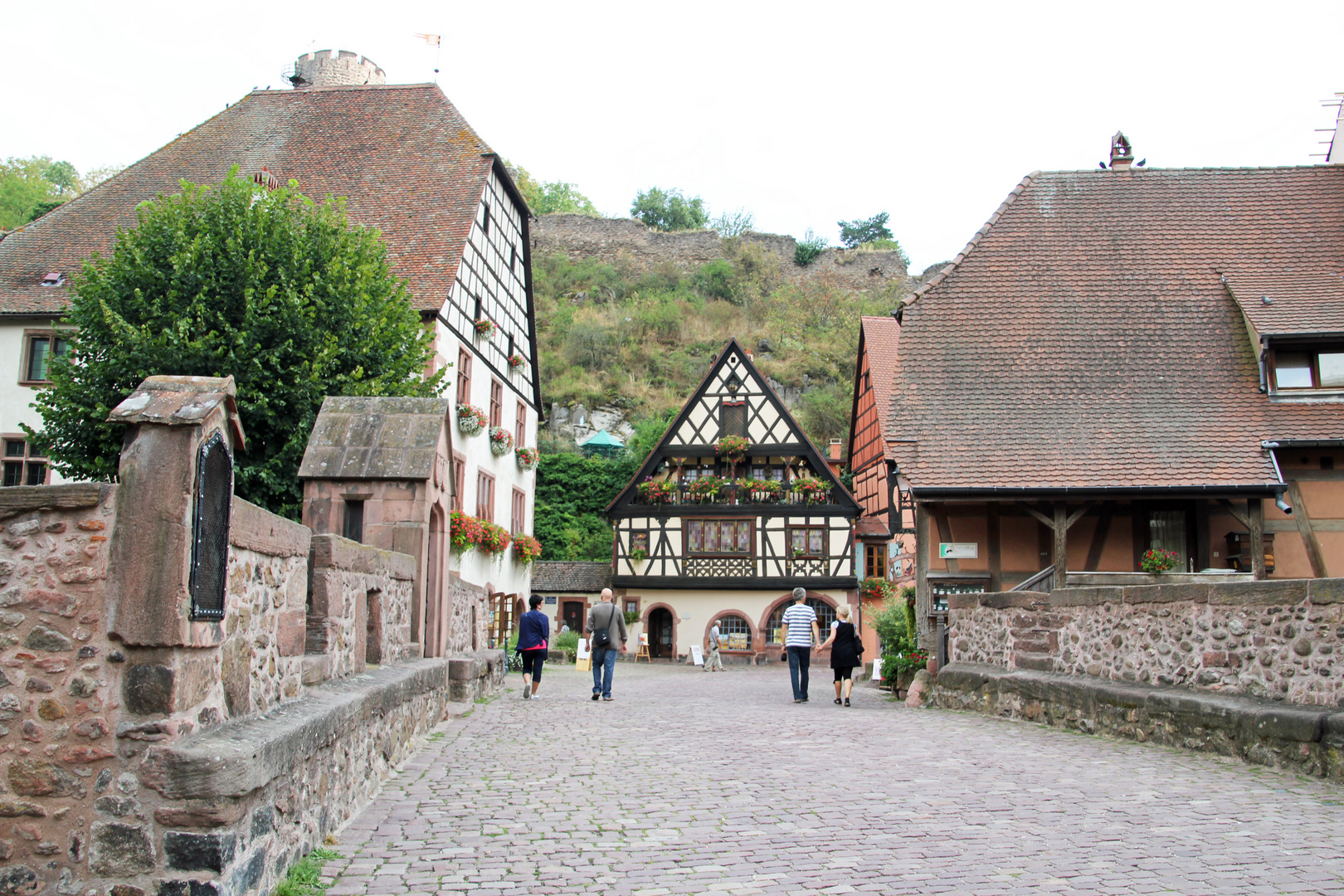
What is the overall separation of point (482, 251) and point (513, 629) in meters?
9.17

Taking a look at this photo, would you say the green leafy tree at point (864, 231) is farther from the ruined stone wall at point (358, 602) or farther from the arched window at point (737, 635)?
the ruined stone wall at point (358, 602)

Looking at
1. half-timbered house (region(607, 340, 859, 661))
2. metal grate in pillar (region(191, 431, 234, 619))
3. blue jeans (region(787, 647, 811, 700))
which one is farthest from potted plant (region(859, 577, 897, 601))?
metal grate in pillar (region(191, 431, 234, 619))

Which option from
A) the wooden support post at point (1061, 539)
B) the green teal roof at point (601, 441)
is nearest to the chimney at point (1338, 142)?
the wooden support post at point (1061, 539)

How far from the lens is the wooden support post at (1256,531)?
15.3 metres

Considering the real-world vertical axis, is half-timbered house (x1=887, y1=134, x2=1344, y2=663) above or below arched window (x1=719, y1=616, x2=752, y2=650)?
above

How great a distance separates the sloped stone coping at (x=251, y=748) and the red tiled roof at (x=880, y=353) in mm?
23619

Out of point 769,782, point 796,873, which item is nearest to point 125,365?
point 769,782

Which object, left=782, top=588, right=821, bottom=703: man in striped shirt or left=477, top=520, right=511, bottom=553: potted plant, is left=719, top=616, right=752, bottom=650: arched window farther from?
left=782, top=588, right=821, bottom=703: man in striped shirt

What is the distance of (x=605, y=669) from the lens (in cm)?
1488

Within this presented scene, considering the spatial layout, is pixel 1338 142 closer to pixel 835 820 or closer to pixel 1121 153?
pixel 1121 153

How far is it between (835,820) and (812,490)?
25.9 metres

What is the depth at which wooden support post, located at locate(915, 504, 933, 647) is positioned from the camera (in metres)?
16.4

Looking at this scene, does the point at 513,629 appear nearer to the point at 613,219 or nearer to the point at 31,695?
the point at 31,695

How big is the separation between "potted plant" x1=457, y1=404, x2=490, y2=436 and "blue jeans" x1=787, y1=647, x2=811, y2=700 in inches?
399
